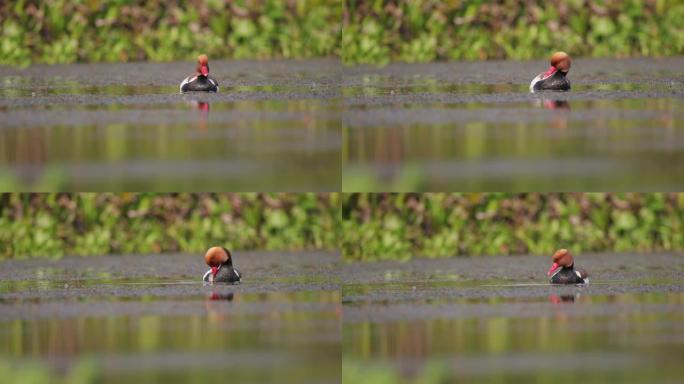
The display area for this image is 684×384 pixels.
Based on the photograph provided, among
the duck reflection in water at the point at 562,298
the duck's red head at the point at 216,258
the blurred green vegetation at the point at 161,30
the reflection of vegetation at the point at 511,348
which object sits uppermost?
the blurred green vegetation at the point at 161,30

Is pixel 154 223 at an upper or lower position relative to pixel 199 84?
lower

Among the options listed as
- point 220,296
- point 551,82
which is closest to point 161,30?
point 551,82

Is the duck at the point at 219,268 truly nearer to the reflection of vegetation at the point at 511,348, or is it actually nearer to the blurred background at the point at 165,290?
the blurred background at the point at 165,290

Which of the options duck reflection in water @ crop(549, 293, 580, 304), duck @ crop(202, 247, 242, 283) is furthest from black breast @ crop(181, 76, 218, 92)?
duck reflection in water @ crop(549, 293, 580, 304)

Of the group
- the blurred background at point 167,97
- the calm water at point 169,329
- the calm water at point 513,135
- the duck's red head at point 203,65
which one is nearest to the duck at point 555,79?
the calm water at point 513,135

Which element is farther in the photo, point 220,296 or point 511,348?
point 220,296

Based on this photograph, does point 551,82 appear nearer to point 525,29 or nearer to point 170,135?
point 525,29

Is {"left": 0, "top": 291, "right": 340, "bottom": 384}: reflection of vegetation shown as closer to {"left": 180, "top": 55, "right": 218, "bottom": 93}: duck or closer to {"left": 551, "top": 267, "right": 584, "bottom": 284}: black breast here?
{"left": 551, "top": 267, "right": 584, "bottom": 284}: black breast
